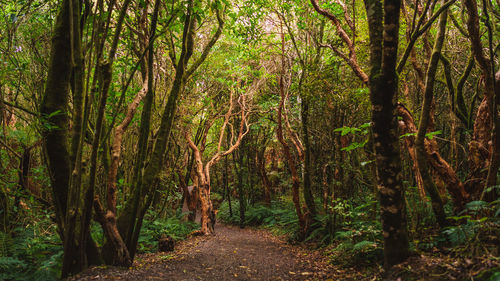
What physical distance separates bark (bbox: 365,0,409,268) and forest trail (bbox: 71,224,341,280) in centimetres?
245

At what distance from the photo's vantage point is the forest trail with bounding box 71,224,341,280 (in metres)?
4.20

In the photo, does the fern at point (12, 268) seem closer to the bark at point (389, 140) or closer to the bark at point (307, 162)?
the bark at point (389, 140)

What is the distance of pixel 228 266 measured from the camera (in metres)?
5.80

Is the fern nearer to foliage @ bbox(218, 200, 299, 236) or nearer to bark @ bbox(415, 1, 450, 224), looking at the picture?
bark @ bbox(415, 1, 450, 224)

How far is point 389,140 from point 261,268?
4190 mm

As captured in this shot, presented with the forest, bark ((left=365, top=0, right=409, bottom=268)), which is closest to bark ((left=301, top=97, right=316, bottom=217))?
the forest

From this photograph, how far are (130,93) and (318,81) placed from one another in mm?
4984

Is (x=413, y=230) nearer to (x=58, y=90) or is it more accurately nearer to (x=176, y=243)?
(x=58, y=90)

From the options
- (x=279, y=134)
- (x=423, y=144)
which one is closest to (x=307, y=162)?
(x=279, y=134)

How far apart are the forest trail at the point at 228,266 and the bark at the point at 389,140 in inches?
96.3

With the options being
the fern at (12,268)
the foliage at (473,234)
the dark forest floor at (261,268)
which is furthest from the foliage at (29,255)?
the foliage at (473,234)

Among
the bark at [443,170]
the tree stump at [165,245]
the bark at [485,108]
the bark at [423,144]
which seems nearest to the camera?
the bark at [485,108]

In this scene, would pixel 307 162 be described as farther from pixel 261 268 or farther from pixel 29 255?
pixel 29 255

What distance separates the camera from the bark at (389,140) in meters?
2.93
